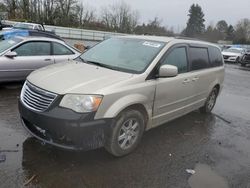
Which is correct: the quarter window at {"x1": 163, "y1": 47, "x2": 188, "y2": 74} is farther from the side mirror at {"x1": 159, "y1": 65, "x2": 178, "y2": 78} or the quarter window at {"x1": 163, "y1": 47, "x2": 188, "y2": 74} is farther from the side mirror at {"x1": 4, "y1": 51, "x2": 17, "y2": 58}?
the side mirror at {"x1": 4, "y1": 51, "x2": 17, "y2": 58}

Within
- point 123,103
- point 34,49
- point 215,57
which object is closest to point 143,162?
point 123,103

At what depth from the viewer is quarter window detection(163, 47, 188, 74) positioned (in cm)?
498

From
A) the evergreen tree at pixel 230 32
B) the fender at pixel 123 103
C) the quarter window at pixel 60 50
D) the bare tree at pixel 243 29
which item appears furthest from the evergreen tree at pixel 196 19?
the fender at pixel 123 103

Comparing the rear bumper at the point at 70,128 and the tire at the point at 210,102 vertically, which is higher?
the rear bumper at the point at 70,128

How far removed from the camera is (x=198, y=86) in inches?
232

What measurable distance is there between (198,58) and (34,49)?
4.57m

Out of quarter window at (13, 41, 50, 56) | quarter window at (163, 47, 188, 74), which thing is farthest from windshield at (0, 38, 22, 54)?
quarter window at (163, 47, 188, 74)

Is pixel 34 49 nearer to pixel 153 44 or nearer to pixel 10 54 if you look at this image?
pixel 10 54

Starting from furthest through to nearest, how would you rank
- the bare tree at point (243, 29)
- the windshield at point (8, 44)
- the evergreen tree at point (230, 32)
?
the bare tree at point (243, 29) < the evergreen tree at point (230, 32) < the windshield at point (8, 44)

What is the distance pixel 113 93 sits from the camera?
3.86 m

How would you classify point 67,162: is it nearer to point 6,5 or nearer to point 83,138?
point 83,138

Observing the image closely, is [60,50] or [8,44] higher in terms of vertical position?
[8,44]

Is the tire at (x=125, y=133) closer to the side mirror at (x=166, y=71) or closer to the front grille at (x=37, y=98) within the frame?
the side mirror at (x=166, y=71)

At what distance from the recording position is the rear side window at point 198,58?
18.7ft
